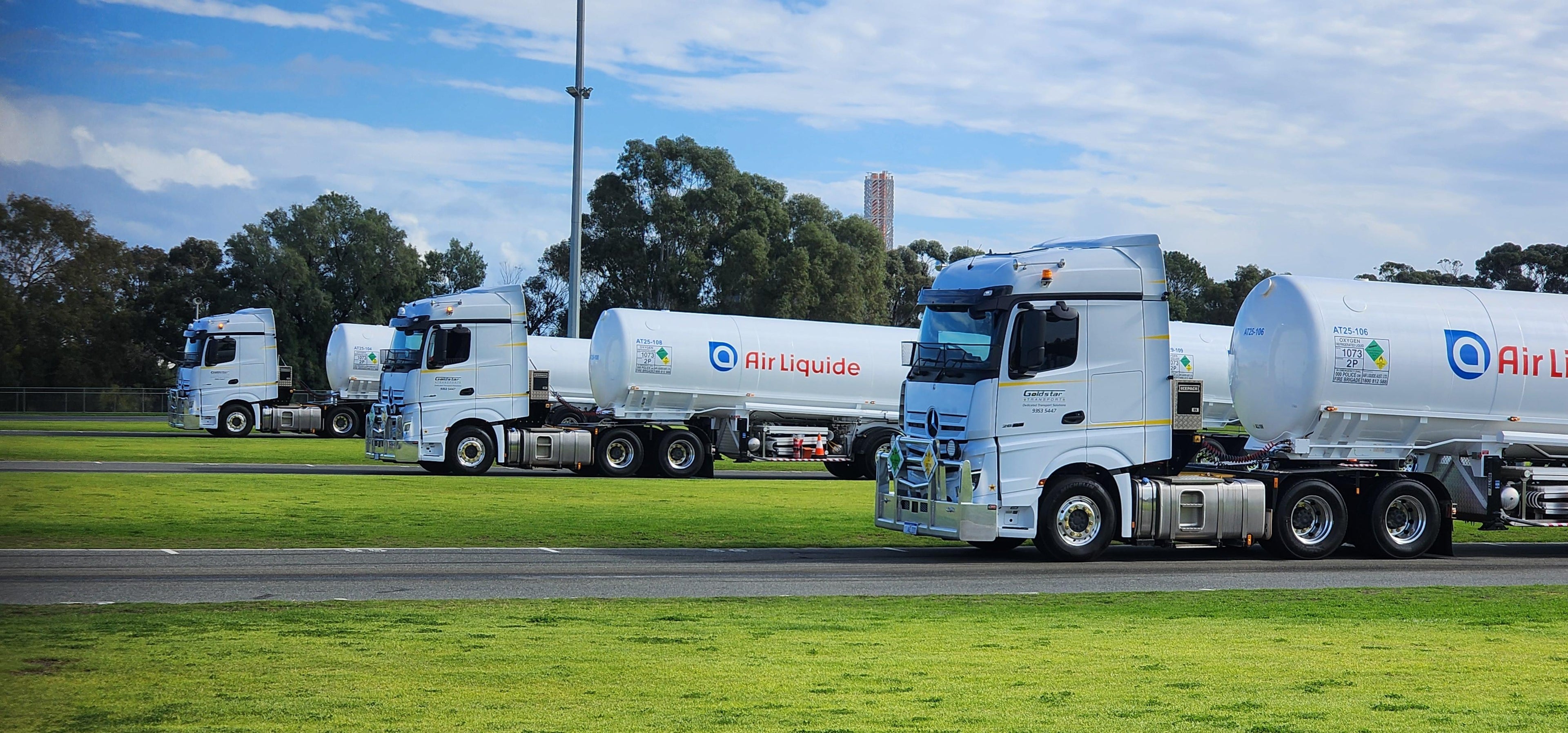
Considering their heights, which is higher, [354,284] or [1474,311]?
[354,284]

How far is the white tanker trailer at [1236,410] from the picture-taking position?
15703 millimetres

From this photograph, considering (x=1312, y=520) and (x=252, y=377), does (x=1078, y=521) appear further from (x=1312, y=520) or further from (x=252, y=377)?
(x=252, y=377)

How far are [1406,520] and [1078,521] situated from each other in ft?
15.4

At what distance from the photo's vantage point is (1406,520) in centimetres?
1741

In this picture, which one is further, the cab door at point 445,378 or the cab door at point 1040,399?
the cab door at point 445,378

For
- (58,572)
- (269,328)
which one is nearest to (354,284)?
(269,328)

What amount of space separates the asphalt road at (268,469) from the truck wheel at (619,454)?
3.42ft

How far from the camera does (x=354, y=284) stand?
78188mm

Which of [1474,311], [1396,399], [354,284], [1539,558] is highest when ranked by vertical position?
[354,284]

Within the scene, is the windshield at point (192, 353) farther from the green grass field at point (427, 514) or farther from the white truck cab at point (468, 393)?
the green grass field at point (427, 514)

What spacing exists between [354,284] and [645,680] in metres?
74.1

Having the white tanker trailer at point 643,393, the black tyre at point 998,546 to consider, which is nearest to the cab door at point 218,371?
the white tanker trailer at point 643,393

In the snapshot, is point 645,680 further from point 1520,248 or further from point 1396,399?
point 1520,248

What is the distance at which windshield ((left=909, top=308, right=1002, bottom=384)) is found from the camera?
15742 millimetres
